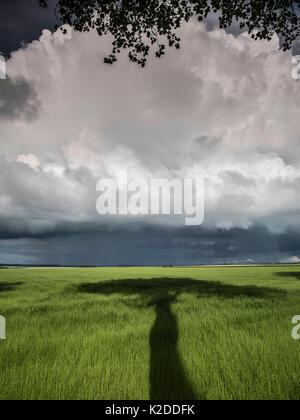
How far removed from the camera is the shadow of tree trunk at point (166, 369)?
12.3ft

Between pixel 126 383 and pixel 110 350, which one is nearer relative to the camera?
pixel 126 383

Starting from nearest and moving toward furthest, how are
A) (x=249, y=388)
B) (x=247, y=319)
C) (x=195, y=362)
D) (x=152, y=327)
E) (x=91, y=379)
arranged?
(x=249, y=388) < (x=91, y=379) < (x=195, y=362) < (x=152, y=327) < (x=247, y=319)

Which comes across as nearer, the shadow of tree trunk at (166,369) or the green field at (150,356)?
the shadow of tree trunk at (166,369)

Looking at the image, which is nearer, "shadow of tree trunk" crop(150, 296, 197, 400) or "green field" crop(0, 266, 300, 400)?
"shadow of tree trunk" crop(150, 296, 197, 400)

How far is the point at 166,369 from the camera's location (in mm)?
4488

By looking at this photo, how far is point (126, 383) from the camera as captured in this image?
13.3 ft

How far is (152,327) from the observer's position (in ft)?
24.5

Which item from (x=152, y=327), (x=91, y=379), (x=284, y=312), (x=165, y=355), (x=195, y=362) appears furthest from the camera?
(x=284, y=312)

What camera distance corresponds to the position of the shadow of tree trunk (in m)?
3.75

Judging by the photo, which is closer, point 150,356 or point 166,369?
point 166,369
